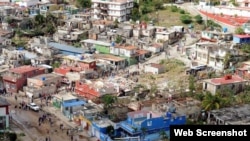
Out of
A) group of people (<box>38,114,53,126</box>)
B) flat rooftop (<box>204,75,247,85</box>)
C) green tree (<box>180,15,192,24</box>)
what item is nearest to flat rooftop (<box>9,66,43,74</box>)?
group of people (<box>38,114,53,126</box>)

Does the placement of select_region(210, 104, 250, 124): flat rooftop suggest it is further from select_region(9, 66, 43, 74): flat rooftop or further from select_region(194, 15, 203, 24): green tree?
select_region(194, 15, 203, 24): green tree

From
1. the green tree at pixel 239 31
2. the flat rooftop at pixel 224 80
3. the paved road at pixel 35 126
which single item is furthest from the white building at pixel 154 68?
the paved road at pixel 35 126

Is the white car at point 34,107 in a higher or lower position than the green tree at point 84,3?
lower

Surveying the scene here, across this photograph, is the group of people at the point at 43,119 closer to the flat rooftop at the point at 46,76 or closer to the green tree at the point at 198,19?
the flat rooftop at the point at 46,76

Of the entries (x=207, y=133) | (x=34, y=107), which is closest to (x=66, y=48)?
(x=34, y=107)

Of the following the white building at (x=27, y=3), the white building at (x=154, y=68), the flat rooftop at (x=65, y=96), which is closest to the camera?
the flat rooftop at (x=65, y=96)

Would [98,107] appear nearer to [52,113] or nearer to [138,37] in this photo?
[52,113]
